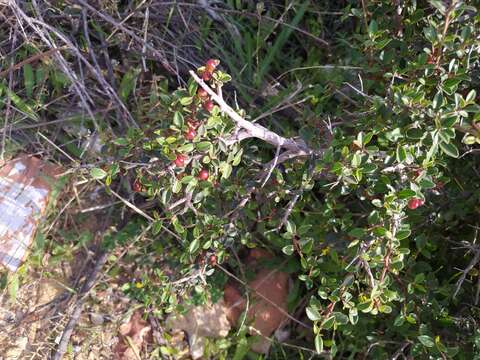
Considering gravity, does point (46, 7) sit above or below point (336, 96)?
above

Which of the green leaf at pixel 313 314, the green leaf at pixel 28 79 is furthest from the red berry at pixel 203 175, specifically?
the green leaf at pixel 28 79

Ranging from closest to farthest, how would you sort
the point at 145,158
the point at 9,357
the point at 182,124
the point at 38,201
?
the point at 182,124 → the point at 145,158 → the point at 9,357 → the point at 38,201

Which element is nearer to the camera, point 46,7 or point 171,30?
point 46,7

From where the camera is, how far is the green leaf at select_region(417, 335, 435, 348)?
1842 millimetres

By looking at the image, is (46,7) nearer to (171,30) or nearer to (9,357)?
(171,30)

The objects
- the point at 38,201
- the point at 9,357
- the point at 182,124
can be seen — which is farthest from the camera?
the point at 38,201

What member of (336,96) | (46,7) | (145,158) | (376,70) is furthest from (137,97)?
(376,70)

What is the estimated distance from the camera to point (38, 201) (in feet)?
7.93

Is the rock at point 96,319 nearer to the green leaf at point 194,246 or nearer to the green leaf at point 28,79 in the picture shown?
the green leaf at point 194,246

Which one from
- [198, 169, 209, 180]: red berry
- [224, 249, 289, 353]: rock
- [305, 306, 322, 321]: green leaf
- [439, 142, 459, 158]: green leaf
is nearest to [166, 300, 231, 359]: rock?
[224, 249, 289, 353]: rock

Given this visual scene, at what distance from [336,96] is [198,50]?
0.62 meters

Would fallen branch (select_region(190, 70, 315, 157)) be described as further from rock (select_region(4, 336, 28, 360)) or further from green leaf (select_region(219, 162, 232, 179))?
rock (select_region(4, 336, 28, 360))

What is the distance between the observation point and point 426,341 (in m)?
1.85

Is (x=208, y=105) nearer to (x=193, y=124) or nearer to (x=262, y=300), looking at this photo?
(x=193, y=124)
